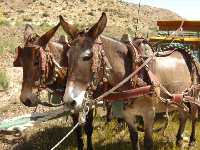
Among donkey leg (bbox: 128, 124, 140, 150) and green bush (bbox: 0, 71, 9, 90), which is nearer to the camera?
donkey leg (bbox: 128, 124, 140, 150)

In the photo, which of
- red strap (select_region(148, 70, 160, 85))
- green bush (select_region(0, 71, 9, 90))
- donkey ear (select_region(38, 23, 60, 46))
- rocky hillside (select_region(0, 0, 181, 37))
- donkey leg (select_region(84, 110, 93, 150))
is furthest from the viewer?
rocky hillside (select_region(0, 0, 181, 37))

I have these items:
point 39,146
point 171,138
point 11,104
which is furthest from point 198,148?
point 11,104

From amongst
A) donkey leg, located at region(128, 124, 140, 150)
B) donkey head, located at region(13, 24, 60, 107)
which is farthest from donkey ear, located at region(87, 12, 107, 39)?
donkey leg, located at region(128, 124, 140, 150)

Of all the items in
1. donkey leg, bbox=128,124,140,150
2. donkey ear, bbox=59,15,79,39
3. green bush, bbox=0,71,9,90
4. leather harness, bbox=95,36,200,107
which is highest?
donkey ear, bbox=59,15,79,39

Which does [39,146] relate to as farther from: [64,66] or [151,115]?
[151,115]

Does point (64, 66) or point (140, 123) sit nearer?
point (64, 66)

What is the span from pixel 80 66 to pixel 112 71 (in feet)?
2.70

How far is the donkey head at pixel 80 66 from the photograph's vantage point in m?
5.15

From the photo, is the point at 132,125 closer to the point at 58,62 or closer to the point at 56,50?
the point at 58,62

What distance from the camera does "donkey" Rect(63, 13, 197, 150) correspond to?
5.25m

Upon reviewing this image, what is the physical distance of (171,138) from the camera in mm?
8867

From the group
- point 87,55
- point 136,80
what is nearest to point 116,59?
point 136,80

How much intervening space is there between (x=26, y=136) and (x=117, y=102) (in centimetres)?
309

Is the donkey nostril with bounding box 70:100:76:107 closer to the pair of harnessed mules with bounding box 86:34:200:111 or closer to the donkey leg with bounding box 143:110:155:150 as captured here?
the pair of harnessed mules with bounding box 86:34:200:111
